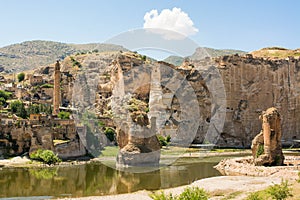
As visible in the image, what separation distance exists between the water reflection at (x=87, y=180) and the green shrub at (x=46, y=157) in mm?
2718

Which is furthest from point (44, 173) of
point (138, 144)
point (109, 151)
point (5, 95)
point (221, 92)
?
point (221, 92)

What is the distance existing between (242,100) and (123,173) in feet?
158

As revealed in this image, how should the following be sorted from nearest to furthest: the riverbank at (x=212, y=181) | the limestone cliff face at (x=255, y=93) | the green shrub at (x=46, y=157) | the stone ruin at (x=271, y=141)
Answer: the riverbank at (x=212, y=181) → the stone ruin at (x=271, y=141) → the green shrub at (x=46, y=157) → the limestone cliff face at (x=255, y=93)

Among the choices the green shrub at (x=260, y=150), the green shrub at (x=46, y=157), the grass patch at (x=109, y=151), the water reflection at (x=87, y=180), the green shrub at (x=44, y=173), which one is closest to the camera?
the water reflection at (x=87, y=180)

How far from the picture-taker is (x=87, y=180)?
3034 centimetres

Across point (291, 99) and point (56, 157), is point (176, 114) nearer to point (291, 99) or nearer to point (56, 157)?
point (291, 99)

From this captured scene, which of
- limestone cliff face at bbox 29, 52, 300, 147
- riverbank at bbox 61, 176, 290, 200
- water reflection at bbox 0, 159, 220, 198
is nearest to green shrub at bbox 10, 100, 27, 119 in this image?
limestone cliff face at bbox 29, 52, 300, 147

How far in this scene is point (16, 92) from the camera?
75438 millimetres

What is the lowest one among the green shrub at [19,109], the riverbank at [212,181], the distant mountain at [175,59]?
the riverbank at [212,181]

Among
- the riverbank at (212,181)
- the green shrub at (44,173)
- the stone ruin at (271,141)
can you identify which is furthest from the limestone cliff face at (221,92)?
the stone ruin at (271,141)

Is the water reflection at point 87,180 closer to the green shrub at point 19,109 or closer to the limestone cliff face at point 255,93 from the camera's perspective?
the green shrub at point 19,109

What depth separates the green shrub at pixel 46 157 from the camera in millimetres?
38400

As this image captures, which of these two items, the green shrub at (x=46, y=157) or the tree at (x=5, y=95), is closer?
the green shrub at (x=46, y=157)

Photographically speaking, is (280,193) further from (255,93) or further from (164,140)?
(255,93)
